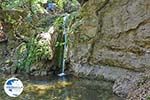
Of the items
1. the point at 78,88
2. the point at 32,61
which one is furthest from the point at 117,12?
the point at 32,61

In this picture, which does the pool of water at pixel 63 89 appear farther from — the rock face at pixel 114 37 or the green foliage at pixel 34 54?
the green foliage at pixel 34 54

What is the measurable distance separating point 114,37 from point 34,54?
3438mm

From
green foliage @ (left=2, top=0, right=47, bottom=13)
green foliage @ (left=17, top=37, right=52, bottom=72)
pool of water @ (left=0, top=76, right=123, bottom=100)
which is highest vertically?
green foliage @ (left=2, top=0, right=47, bottom=13)

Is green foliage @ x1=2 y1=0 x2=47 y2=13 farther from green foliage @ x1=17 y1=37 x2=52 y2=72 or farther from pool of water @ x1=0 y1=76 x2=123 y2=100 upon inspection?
pool of water @ x1=0 y1=76 x2=123 y2=100

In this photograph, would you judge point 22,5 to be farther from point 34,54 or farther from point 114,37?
point 114,37

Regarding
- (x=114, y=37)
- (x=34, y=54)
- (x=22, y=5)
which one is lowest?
(x=34, y=54)

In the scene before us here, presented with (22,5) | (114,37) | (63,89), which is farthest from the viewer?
(22,5)

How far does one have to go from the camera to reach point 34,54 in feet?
47.6

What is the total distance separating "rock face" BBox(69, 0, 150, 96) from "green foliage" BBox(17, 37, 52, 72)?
3.23ft

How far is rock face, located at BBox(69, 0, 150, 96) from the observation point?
1196 cm

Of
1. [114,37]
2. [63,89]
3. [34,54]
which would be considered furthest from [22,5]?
[63,89]

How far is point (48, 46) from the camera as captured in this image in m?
14.4

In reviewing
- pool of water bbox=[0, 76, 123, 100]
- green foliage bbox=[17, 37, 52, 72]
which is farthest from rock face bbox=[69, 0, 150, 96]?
green foliage bbox=[17, 37, 52, 72]

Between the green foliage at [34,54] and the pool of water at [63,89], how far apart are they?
79cm
